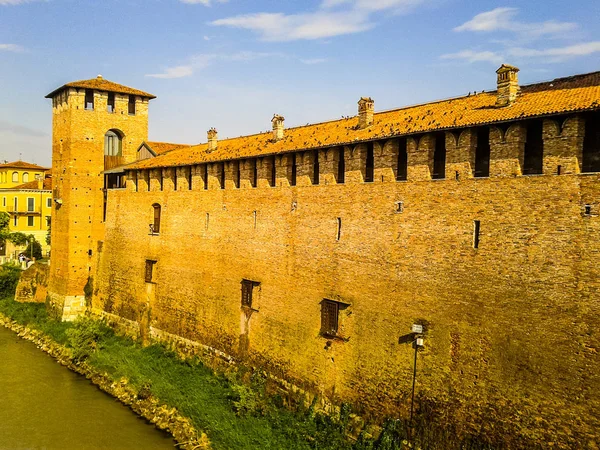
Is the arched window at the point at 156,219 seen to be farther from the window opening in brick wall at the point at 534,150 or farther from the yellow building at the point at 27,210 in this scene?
the yellow building at the point at 27,210

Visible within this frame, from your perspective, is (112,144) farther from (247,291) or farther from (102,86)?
(247,291)

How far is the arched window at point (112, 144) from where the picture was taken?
24.7 metres

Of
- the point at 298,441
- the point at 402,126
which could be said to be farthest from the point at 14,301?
the point at 402,126

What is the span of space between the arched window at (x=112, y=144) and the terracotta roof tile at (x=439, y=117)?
25.4 feet

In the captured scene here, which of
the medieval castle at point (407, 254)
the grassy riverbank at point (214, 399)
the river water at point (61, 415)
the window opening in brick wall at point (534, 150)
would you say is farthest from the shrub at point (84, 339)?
the window opening in brick wall at point (534, 150)

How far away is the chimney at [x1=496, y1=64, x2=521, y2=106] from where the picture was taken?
1122 centimetres

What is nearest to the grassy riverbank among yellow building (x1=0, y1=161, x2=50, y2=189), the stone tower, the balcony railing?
the stone tower

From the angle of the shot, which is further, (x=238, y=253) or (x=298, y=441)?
(x=238, y=253)

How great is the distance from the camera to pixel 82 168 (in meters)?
24.0

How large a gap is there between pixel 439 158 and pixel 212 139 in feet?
32.7

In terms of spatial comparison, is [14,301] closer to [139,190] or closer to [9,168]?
[139,190]

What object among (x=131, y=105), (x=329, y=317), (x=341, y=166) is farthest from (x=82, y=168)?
(x=329, y=317)

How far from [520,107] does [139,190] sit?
1518 centimetres

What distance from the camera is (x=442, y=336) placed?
10961mm
